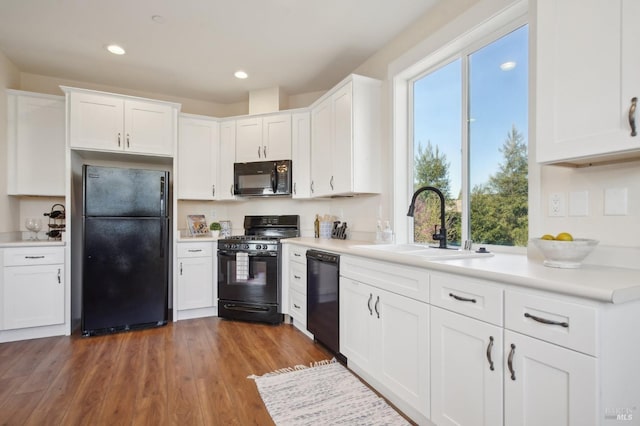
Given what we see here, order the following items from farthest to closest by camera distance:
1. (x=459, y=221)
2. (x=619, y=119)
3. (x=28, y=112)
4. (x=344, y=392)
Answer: (x=28, y=112), (x=459, y=221), (x=344, y=392), (x=619, y=119)

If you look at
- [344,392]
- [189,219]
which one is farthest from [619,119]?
[189,219]

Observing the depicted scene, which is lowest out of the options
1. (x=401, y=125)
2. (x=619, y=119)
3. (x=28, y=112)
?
(x=619, y=119)

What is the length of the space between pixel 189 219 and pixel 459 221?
321cm

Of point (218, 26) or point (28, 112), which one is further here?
point (28, 112)

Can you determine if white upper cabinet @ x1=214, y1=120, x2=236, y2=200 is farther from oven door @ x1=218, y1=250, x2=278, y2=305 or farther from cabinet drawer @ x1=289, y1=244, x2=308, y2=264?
cabinet drawer @ x1=289, y1=244, x2=308, y2=264

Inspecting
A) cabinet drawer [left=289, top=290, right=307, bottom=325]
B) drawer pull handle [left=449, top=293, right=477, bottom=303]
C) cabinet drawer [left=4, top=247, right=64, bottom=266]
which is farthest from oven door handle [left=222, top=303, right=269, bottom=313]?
drawer pull handle [left=449, top=293, right=477, bottom=303]

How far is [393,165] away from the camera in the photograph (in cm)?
294

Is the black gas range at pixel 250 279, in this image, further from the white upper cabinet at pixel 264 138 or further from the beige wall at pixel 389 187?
the white upper cabinet at pixel 264 138

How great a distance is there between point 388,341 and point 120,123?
11.1 ft

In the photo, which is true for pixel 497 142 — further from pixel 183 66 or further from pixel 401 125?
pixel 183 66

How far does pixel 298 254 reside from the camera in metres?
3.27

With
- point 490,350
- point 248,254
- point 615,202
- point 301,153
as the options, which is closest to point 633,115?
point 615,202

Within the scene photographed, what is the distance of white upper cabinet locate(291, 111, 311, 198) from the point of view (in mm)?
3795

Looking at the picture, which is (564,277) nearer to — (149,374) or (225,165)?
(149,374)
